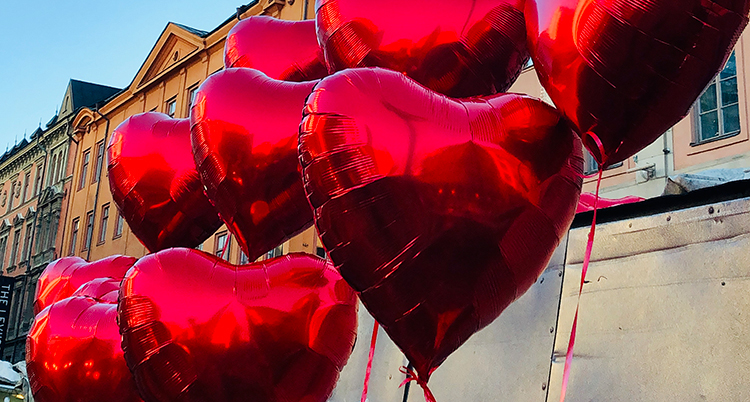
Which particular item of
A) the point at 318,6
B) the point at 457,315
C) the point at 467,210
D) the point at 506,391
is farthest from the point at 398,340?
the point at 318,6

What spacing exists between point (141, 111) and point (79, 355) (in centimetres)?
2133

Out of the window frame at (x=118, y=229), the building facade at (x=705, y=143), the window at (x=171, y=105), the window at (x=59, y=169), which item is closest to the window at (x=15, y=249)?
the window at (x=59, y=169)

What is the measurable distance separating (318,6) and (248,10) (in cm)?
1630

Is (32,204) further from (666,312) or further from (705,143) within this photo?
(666,312)

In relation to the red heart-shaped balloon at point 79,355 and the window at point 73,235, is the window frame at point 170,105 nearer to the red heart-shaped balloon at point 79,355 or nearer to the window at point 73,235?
the window at point 73,235

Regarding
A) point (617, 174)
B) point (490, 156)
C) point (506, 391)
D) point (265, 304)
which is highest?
point (490, 156)

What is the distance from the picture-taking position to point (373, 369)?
3725 millimetres

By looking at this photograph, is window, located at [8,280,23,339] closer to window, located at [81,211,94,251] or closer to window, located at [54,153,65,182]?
window, located at [54,153,65,182]

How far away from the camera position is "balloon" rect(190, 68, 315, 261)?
2.65 m

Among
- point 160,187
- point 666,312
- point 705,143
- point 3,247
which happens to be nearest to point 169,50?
point 3,247

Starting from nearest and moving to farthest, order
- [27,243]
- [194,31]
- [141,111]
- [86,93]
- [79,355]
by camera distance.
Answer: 1. [79,355]
2. [194,31]
3. [141,111]
4. [27,243]
5. [86,93]

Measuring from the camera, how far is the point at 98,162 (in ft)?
83.7

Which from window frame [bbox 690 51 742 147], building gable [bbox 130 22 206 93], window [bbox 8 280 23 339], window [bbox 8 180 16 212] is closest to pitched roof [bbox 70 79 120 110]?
window [bbox 8 180 16 212]

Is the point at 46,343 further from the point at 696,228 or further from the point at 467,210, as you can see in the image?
the point at 696,228
